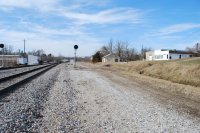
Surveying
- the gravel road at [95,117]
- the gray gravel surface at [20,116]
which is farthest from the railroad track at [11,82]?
the gravel road at [95,117]

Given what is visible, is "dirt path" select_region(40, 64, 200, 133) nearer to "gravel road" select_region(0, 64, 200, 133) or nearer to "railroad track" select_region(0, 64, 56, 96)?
"gravel road" select_region(0, 64, 200, 133)

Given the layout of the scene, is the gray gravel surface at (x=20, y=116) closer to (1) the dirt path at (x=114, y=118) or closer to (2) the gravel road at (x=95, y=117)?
(2) the gravel road at (x=95, y=117)

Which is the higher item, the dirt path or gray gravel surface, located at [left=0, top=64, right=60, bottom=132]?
gray gravel surface, located at [left=0, top=64, right=60, bottom=132]

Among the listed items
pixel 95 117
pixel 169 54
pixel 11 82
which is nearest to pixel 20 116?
pixel 95 117

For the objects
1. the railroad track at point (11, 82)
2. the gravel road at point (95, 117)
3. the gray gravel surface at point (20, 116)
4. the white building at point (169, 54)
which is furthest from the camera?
the white building at point (169, 54)

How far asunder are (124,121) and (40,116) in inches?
106

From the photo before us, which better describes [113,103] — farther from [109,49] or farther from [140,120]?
[109,49]

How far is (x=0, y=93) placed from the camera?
1587 cm

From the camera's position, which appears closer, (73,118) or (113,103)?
(73,118)

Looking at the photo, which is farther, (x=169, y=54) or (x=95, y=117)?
(x=169, y=54)

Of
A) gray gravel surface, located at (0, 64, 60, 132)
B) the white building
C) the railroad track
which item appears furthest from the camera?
the white building

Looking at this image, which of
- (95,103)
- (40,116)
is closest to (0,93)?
(95,103)

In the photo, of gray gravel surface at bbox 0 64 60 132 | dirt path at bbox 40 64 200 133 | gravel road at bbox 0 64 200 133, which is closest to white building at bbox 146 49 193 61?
dirt path at bbox 40 64 200 133

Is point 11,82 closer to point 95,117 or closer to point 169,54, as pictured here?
point 95,117
